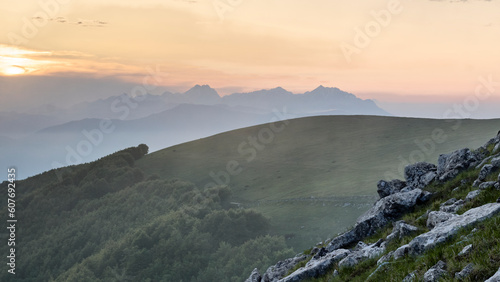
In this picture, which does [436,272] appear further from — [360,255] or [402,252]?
[360,255]

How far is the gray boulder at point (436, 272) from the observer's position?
35.0ft

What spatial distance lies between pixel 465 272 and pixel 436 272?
2.90 feet

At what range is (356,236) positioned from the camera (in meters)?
21.7

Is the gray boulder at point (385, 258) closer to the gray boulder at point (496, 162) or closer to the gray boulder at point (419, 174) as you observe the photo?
the gray boulder at point (496, 162)

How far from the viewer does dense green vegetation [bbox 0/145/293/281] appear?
6600 cm

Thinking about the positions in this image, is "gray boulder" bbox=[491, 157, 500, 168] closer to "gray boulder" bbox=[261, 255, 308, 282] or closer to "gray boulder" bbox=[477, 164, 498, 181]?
"gray boulder" bbox=[477, 164, 498, 181]

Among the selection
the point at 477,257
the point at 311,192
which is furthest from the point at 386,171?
the point at 477,257

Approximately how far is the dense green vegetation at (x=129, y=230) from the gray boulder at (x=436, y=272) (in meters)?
51.5

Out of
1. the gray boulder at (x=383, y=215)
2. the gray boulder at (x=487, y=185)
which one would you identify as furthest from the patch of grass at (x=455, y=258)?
the gray boulder at (x=383, y=215)

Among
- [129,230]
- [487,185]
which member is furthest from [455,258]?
[129,230]

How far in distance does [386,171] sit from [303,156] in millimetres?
42969

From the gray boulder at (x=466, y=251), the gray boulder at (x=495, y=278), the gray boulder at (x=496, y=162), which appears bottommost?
the gray boulder at (x=495, y=278)

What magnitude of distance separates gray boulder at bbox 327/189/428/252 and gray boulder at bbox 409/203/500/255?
702cm

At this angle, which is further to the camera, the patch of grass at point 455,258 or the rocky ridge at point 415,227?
the rocky ridge at point 415,227
